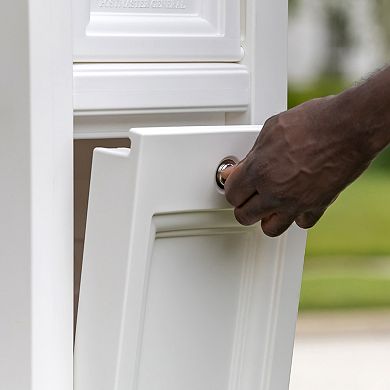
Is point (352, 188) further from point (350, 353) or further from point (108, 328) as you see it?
point (108, 328)

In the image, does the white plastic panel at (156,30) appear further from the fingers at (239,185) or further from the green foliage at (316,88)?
the green foliage at (316,88)

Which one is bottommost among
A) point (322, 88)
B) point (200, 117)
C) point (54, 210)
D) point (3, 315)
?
point (3, 315)

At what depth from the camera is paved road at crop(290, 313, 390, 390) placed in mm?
5195

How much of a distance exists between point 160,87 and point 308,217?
24 cm

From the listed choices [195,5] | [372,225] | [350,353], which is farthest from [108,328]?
[372,225]

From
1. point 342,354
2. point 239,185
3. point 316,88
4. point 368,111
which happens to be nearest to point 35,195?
point 239,185

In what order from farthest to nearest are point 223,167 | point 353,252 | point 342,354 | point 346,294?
point 353,252 < point 346,294 < point 342,354 < point 223,167

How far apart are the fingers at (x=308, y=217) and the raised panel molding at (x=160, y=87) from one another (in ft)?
0.66

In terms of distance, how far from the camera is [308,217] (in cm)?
118

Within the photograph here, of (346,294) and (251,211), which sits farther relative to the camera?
(346,294)

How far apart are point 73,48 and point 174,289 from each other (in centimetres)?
30

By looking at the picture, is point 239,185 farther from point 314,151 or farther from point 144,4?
point 144,4

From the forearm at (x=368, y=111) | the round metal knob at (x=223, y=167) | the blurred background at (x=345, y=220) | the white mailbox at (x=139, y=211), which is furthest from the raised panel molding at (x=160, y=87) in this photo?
the blurred background at (x=345, y=220)

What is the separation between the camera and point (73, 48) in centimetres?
120
